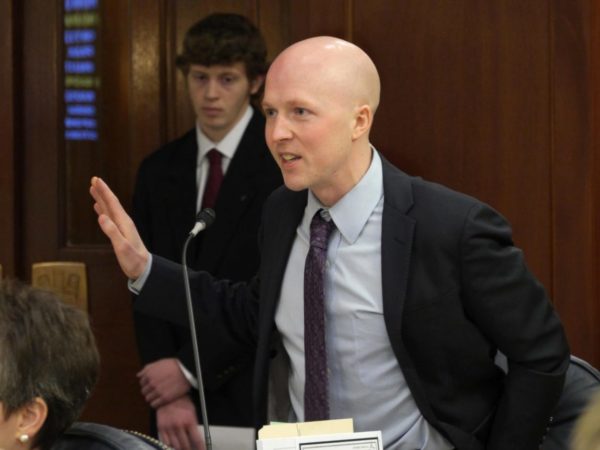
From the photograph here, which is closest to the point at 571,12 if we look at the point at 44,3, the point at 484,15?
the point at 484,15

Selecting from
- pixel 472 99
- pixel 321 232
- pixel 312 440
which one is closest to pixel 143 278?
pixel 321 232

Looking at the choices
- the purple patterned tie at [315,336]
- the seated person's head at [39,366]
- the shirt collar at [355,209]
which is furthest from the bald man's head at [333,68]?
the seated person's head at [39,366]

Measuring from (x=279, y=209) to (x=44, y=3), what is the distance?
1.90 meters

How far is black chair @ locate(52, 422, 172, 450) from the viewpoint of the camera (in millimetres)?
2467

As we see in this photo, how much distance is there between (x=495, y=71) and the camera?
367cm

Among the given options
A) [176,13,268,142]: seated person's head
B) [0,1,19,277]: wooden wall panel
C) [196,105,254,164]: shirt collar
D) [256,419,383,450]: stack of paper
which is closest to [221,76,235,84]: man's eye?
[176,13,268,142]: seated person's head

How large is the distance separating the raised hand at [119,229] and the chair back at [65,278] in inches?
50.4

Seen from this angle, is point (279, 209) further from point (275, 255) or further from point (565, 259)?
point (565, 259)

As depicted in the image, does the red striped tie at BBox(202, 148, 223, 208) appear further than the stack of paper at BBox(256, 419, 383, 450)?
Yes

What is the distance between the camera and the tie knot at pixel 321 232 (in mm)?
2748

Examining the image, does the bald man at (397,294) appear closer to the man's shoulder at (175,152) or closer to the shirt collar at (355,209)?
the shirt collar at (355,209)

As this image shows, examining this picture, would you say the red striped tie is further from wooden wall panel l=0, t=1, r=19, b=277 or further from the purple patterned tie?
the purple patterned tie

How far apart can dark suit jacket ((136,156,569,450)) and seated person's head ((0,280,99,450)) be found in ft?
2.10

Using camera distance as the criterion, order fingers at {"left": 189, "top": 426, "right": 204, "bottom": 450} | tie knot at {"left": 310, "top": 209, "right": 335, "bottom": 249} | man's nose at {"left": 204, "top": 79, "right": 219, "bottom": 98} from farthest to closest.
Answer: man's nose at {"left": 204, "top": 79, "right": 219, "bottom": 98}, fingers at {"left": 189, "top": 426, "right": 204, "bottom": 450}, tie knot at {"left": 310, "top": 209, "right": 335, "bottom": 249}
